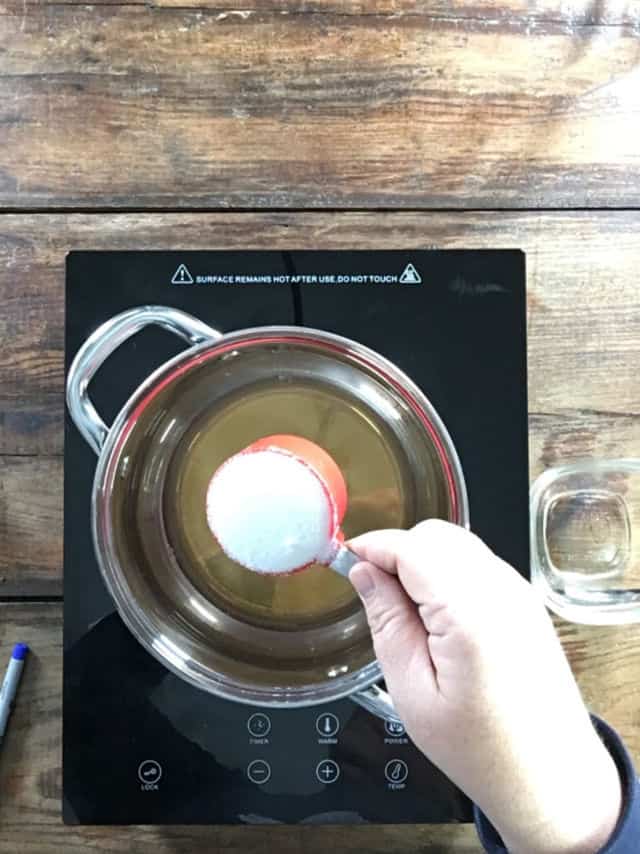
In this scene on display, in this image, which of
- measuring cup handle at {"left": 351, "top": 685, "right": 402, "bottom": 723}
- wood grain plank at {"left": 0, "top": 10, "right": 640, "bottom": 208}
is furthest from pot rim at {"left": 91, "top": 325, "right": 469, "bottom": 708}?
wood grain plank at {"left": 0, "top": 10, "right": 640, "bottom": 208}

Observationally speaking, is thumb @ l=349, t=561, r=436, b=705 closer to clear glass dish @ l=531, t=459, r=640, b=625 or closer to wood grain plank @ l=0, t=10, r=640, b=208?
clear glass dish @ l=531, t=459, r=640, b=625

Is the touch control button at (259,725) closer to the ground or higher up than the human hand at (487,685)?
closer to the ground

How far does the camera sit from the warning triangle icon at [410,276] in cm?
67

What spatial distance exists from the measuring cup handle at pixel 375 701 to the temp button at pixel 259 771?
3.0 inches

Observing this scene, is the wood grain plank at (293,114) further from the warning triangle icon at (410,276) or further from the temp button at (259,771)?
the temp button at (259,771)

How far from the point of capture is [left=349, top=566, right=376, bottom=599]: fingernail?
55 cm

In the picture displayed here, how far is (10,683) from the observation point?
678 mm

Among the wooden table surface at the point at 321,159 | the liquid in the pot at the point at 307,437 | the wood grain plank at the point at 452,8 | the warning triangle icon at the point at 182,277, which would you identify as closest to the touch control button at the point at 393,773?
the liquid in the pot at the point at 307,437

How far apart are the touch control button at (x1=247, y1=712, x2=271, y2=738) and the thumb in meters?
0.14

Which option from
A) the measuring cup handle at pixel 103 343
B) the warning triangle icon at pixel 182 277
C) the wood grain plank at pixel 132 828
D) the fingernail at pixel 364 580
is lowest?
the wood grain plank at pixel 132 828

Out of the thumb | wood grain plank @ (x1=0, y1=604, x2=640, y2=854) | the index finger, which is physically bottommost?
wood grain plank @ (x1=0, y1=604, x2=640, y2=854)

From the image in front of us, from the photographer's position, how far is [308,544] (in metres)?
0.59

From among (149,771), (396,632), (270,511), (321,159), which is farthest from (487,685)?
(321,159)

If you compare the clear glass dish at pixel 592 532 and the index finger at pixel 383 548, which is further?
the clear glass dish at pixel 592 532
